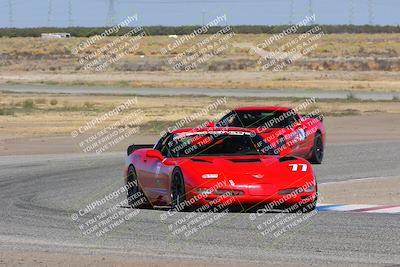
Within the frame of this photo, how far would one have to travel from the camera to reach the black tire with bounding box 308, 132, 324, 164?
22969 millimetres

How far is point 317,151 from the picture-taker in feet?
75.9

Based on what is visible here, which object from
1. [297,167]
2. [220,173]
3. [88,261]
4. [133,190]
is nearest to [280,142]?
[133,190]

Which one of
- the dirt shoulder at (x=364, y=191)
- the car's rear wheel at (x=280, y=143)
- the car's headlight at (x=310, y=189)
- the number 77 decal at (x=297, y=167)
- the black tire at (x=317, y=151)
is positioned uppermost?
the number 77 decal at (x=297, y=167)

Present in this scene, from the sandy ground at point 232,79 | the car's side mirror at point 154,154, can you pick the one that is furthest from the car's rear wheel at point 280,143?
the sandy ground at point 232,79

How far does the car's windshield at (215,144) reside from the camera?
15.7 m

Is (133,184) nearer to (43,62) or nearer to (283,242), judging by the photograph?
(283,242)

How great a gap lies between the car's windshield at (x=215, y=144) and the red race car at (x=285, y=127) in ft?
18.9

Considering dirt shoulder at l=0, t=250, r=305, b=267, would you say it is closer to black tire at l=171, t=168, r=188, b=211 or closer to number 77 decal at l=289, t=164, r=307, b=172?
black tire at l=171, t=168, r=188, b=211

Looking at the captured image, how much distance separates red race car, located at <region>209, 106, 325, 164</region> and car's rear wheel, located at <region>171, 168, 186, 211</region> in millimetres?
6870

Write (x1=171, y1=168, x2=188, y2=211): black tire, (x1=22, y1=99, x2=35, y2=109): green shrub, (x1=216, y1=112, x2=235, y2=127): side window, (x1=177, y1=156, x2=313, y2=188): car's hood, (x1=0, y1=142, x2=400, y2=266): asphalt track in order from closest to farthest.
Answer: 1. (x1=0, y1=142, x2=400, y2=266): asphalt track
2. (x1=177, y1=156, x2=313, y2=188): car's hood
3. (x1=171, y1=168, x2=188, y2=211): black tire
4. (x1=216, y1=112, x2=235, y2=127): side window
5. (x1=22, y1=99, x2=35, y2=109): green shrub

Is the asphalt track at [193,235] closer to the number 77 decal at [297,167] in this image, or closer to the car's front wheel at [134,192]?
the car's front wheel at [134,192]

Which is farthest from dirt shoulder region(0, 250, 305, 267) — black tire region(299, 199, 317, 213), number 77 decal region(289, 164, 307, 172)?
number 77 decal region(289, 164, 307, 172)

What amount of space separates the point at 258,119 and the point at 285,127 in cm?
66

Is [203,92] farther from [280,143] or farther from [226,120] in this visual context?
[280,143]
